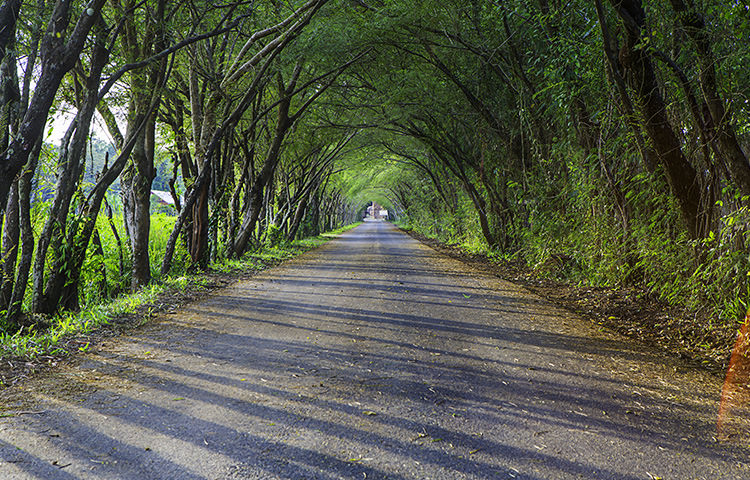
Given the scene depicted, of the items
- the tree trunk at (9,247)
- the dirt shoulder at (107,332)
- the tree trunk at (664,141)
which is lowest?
the dirt shoulder at (107,332)

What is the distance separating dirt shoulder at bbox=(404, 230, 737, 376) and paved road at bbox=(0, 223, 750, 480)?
0.33 metres

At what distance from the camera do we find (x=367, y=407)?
123 inches

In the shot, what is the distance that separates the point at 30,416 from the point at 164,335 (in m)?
2.04

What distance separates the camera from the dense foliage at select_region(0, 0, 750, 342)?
4719 millimetres

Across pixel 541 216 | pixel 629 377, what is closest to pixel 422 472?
pixel 629 377

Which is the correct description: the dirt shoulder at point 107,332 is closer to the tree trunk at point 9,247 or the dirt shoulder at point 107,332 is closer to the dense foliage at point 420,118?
the dense foliage at point 420,118

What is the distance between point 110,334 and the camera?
493 cm

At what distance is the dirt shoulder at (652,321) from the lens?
14.6 feet

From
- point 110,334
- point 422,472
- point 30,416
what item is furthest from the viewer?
point 110,334

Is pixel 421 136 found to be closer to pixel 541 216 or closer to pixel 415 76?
pixel 415 76

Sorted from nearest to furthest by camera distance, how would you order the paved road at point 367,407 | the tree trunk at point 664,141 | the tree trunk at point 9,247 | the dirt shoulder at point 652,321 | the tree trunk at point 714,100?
the paved road at point 367,407, the dirt shoulder at point 652,321, the tree trunk at point 714,100, the tree trunk at point 9,247, the tree trunk at point 664,141

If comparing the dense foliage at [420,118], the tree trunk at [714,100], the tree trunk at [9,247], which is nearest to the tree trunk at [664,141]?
the dense foliage at [420,118]

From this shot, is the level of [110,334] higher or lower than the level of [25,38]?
lower

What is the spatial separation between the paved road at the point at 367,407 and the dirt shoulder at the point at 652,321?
1.10 feet
